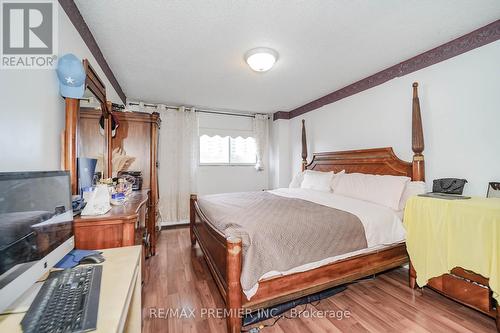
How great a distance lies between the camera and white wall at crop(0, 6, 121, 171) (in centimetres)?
109

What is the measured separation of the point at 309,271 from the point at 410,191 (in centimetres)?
149

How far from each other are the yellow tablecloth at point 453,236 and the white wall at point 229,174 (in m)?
3.20

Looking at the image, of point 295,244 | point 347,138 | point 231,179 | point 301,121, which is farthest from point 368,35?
point 231,179

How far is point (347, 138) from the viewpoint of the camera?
3.35 metres

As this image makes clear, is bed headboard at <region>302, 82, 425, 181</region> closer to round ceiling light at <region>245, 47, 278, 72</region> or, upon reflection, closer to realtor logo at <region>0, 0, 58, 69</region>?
round ceiling light at <region>245, 47, 278, 72</region>

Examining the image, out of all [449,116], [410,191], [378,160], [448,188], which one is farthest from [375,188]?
[449,116]

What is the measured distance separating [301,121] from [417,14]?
2.69 metres

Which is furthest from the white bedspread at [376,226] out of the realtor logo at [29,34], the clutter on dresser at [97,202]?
the realtor logo at [29,34]

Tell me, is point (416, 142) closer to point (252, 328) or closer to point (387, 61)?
point (387, 61)

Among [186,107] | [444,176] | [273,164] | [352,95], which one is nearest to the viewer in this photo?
[444,176]

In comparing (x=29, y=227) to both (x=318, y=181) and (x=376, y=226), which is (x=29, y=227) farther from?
(x=318, y=181)

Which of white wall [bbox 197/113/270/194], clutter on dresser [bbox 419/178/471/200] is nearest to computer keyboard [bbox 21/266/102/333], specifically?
clutter on dresser [bbox 419/178/471/200]

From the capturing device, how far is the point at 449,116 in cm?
217

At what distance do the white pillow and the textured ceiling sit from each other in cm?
140
